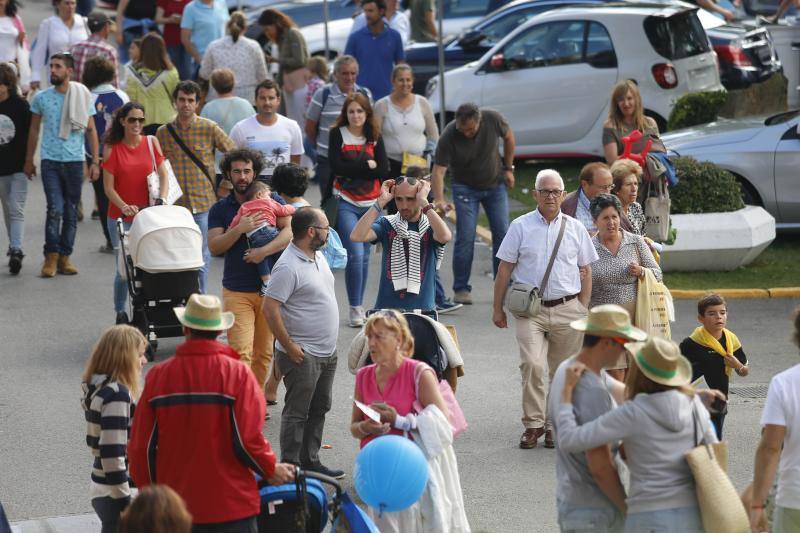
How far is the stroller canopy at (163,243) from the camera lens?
10.6m

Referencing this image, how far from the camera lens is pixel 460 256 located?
12969 millimetres

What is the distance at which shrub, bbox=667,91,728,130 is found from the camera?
16.7 metres

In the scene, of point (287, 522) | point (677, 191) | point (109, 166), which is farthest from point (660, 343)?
point (677, 191)

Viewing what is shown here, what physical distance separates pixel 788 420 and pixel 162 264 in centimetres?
591

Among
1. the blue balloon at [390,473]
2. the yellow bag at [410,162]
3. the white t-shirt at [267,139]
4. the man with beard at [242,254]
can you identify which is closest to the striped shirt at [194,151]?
the white t-shirt at [267,139]

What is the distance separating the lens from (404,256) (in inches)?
354

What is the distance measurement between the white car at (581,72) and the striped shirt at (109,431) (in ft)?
38.9

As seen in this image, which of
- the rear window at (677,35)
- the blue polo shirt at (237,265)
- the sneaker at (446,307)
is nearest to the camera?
the blue polo shirt at (237,265)

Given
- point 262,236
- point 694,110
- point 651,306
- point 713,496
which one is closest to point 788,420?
point 713,496

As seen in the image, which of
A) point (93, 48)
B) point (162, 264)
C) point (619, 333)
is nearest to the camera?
point (619, 333)

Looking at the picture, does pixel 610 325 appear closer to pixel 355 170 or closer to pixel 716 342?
pixel 716 342

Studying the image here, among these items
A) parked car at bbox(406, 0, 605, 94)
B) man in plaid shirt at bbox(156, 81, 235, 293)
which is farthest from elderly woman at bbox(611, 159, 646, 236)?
parked car at bbox(406, 0, 605, 94)

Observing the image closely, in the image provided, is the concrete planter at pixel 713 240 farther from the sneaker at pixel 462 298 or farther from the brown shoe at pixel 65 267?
the brown shoe at pixel 65 267

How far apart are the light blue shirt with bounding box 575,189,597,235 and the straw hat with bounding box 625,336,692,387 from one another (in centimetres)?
443
